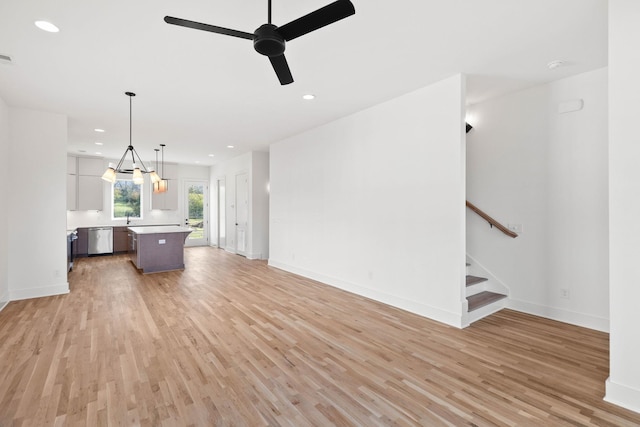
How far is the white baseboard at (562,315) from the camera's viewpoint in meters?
3.41

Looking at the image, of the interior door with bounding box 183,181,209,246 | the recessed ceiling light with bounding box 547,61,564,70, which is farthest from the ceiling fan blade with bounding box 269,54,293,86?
the interior door with bounding box 183,181,209,246

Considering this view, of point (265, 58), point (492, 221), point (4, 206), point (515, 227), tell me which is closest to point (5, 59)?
point (4, 206)

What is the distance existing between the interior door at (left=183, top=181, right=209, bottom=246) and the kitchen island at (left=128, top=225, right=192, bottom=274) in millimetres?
4067

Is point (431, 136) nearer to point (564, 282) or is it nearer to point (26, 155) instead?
point (564, 282)

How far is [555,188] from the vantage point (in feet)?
12.3

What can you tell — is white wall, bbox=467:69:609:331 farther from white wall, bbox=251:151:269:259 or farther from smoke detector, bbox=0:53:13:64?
smoke detector, bbox=0:53:13:64

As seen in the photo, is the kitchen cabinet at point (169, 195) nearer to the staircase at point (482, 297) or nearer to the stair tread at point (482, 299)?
the staircase at point (482, 297)

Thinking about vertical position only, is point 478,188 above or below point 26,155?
below

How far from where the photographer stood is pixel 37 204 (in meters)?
4.77

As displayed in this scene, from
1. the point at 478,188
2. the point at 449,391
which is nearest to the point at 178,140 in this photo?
the point at 478,188

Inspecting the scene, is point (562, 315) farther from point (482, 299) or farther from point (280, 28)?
point (280, 28)

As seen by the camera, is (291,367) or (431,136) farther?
(431,136)

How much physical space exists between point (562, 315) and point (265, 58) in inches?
176

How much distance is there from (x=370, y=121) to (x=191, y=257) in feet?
21.3
